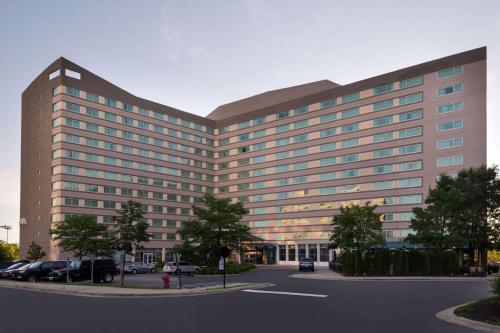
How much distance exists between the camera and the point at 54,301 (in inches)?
878

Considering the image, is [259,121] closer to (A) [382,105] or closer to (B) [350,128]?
(B) [350,128]

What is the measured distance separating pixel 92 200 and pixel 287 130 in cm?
4045

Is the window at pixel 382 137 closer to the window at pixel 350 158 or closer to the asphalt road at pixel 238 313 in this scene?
the window at pixel 350 158

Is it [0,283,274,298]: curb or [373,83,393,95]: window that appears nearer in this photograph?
[0,283,274,298]: curb

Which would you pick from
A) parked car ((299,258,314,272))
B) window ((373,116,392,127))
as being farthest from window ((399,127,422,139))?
parked car ((299,258,314,272))

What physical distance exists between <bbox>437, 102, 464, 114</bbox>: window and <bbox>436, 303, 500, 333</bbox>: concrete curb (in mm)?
62878

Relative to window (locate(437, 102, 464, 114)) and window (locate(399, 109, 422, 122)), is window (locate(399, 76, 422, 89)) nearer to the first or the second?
window (locate(399, 109, 422, 122))

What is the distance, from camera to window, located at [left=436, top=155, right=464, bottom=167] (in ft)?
235

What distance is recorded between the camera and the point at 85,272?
36375 millimetres

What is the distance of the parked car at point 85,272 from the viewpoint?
35906 mm

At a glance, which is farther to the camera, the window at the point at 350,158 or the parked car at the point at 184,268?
the window at the point at 350,158

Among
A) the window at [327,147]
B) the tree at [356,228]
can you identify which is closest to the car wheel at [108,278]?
the tree at [356,228]

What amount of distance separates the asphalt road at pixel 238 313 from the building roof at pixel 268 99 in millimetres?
80973

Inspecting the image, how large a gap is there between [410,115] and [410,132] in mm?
2864
